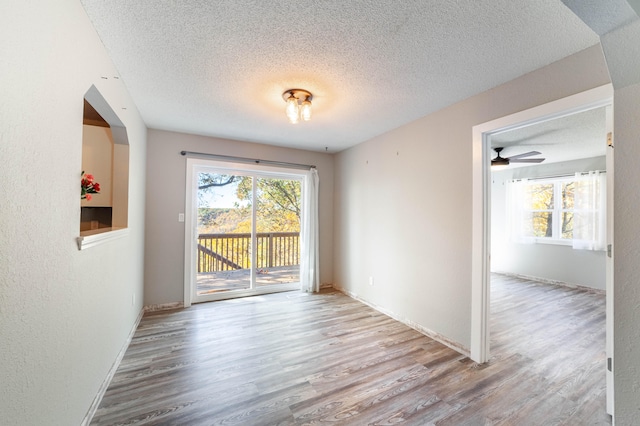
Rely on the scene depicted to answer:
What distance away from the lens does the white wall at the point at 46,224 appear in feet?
2.91

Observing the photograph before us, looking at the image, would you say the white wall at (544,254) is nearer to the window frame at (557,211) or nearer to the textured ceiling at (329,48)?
the window frame at (557,211)

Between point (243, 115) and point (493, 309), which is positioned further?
point (493, 309)

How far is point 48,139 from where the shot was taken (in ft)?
3.64

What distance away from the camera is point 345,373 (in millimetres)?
2070

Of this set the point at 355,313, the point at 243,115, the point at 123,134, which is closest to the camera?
the point at 123,134

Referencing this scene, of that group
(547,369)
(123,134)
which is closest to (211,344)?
(123,134)

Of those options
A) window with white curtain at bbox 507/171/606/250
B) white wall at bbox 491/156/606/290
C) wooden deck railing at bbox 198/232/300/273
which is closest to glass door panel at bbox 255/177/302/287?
wooden deck railing at bbox 198/232/300/273

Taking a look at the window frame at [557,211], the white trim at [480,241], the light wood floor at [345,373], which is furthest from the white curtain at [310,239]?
the window frame at [557,211]

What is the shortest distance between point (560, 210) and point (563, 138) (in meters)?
2.19

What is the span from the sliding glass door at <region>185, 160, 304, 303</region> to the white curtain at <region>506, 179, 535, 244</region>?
4.69 m

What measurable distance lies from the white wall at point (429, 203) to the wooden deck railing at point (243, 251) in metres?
1.14

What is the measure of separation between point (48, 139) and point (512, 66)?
9.20 feet

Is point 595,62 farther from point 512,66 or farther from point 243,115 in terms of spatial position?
point 243,115

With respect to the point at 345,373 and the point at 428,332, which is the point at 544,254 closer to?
the point at 428,332
